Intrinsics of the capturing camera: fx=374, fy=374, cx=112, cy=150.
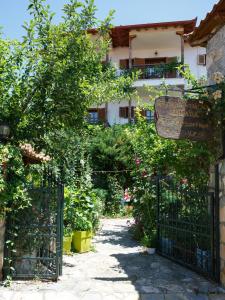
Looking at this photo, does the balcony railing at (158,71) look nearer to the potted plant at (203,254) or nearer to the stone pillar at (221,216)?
the potted plant at (203,254)

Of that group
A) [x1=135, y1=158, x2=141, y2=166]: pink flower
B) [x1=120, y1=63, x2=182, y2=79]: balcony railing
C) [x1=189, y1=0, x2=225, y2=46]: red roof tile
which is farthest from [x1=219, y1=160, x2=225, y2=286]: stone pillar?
[x1=120, y1=63, x2=182, y2=79]: balcony railing

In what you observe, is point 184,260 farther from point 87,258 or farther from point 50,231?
point 50,231

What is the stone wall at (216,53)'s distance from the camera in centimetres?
659

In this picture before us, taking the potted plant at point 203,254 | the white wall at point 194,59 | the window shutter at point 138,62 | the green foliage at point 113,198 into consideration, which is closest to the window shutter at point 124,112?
the window shutter at point 138,62

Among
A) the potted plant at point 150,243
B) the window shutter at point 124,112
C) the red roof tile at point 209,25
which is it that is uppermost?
the window shutter at point 124,112

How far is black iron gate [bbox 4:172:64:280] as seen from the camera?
6.34 metres

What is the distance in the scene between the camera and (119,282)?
6.36 metres

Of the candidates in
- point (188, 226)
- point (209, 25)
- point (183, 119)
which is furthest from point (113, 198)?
point (183, 119)

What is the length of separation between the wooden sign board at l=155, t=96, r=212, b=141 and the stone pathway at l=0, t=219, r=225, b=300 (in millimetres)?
2415

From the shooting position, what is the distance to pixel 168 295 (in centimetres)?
569

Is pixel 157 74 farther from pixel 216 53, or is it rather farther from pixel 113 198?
pixel 216 53

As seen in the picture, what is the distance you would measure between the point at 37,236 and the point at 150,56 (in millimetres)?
20048

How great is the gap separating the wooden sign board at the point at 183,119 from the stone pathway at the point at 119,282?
7.92ft

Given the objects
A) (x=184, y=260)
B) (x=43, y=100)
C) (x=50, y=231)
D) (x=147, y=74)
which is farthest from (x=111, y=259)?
(x=147, y=74)
